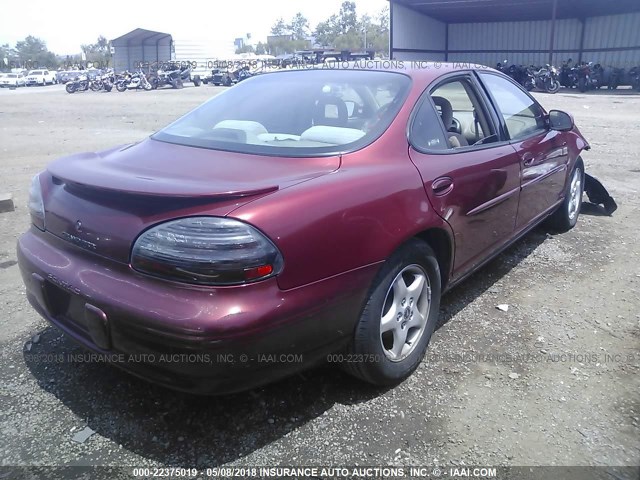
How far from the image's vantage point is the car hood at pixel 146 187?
206 centimetres

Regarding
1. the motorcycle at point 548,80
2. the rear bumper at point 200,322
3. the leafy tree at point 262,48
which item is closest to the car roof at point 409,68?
the rear bumper at point 200,322

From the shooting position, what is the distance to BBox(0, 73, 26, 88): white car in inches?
1743

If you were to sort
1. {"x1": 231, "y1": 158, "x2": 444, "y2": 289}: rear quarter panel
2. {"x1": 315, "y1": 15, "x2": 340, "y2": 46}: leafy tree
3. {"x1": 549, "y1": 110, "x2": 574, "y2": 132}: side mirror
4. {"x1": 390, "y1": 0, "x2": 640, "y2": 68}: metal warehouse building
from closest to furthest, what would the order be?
Result: 1. {"x1": 231, "y1": 158, "x2": 444, "y2": 289}: rear quarter panel
2. {"x1": 549, "y1": 110, "x2": 574, "y2": 132}: side mirror
3. {"x1": 390, "y1": 0, "x2": 640, "y2": 68}: metal warehouse building
4. {"x1": 315, "y1": 15, "x2": 340, "y2": 46}: leafy tree

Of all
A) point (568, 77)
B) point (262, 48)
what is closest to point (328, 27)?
point (262, 48)

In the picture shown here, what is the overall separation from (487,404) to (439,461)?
19.4 inches

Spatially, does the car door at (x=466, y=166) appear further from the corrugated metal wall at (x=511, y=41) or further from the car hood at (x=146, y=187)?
the corrugated metal wall at (x=511, y=41)

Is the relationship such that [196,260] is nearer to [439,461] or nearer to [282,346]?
[282,346]

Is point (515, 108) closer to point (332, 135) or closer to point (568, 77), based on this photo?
point (332, 135)

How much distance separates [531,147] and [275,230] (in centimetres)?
256

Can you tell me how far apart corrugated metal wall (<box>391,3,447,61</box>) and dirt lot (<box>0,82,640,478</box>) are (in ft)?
93.7

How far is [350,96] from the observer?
302 centimetres

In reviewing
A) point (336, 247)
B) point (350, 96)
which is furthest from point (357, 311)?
point (350, 96)

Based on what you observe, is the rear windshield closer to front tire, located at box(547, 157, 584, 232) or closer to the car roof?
the car roof

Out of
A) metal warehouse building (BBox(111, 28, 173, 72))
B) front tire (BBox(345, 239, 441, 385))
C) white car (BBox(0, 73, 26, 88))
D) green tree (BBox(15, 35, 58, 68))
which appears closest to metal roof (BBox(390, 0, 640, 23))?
metal warehouse building (BBox(111, 28, 173, 72))
